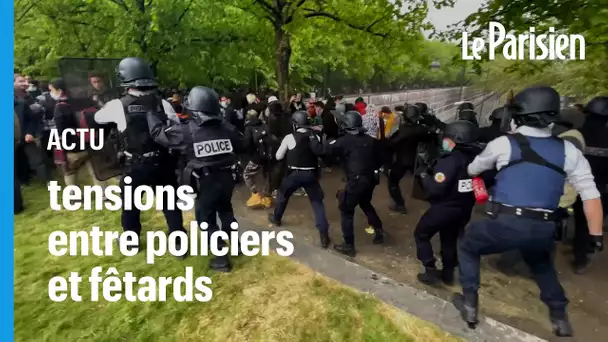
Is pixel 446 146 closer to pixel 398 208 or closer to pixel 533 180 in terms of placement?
pixel 533 180

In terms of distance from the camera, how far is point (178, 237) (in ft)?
16.5

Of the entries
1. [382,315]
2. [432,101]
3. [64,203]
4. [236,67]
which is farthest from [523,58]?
[432,101]

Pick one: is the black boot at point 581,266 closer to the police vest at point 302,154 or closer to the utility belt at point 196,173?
the police vest at point 302,154

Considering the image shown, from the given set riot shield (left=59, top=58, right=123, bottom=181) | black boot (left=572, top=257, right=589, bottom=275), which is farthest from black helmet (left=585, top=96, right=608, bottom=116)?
riot shield (left=59, top=58, right=123, bottom=181)

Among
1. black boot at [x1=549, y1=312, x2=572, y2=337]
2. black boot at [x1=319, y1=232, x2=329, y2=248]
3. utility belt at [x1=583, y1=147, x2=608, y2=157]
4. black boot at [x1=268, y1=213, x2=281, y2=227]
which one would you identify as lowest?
black boot at [x1=549, y1=312, x2=572, y2=337]

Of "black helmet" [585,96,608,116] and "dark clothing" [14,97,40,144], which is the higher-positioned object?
A: "dark clothing" [14,97,40,144]

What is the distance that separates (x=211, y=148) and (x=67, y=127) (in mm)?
3148

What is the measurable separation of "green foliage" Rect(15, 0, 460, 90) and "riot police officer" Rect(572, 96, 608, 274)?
2.93 meters

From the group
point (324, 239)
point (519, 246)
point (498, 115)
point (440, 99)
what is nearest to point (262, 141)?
point (324, 239)

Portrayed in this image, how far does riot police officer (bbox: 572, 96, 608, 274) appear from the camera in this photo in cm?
465

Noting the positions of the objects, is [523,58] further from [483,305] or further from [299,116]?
[483,305]

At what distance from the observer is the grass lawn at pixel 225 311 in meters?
3.44

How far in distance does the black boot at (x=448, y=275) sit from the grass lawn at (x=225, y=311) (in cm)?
96

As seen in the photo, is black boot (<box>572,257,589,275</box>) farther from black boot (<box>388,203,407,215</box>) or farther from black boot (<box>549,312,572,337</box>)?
black boot (<box>388,203,407,215</box>)
